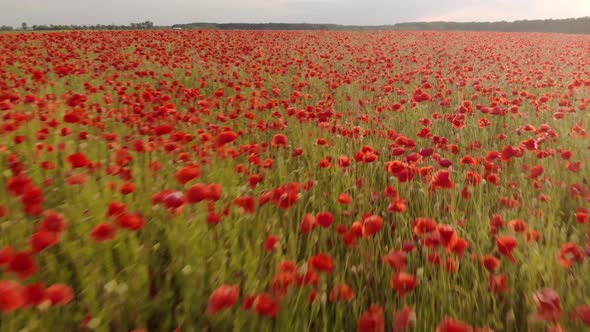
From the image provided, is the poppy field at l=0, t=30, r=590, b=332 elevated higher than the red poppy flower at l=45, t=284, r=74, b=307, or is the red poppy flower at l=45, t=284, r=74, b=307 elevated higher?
the red poppy flower at l=45, t=284, r=74, b=307

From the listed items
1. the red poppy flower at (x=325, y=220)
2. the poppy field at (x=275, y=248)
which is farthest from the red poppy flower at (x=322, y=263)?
the red poppy flower at (x=325, y=220)

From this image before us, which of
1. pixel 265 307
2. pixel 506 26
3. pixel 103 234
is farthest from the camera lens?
pixel 506 26

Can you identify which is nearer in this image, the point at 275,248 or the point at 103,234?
the point at 103,234

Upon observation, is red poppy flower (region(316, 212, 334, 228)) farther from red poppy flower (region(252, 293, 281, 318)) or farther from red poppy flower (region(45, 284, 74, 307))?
red poppy flower (region(45, 284, 74, 307))

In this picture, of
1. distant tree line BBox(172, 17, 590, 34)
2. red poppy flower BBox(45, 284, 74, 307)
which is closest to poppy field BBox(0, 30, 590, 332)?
red poppy flower BBox(45, 284, 74, 307)

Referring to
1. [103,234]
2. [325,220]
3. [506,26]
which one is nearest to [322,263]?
[325,220]

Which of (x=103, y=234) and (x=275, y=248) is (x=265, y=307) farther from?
(x=103, y=234)

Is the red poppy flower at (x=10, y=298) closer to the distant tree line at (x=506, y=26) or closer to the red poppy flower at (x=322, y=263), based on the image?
the red poppy flower at (x=322, y=263)

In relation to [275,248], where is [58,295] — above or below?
above

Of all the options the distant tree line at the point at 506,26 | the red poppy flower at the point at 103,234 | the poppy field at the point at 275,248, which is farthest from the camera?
the distant tree line at the point at 506,26

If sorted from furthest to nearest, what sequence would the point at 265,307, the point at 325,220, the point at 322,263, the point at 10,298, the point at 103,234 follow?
the point at 325,220 < the point at 103,234 < the point at 322,263 < the point at 265,307 < the point at 10,298

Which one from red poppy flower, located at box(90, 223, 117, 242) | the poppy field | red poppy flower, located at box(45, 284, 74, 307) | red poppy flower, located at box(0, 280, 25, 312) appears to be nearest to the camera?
red poppy flower, located at box(0, 280, 25, 312)

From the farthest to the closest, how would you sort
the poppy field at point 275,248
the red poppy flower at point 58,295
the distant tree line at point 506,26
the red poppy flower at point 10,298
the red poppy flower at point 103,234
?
the distant tree line at point 506,26 < the red poppy flower at point 103,234 < the poppy field at point 275,248 < the red poppy flower at point 58,295 < the red poppy flower at point 10,298

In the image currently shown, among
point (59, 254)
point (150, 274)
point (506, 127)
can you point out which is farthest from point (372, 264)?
point (506, 127)
